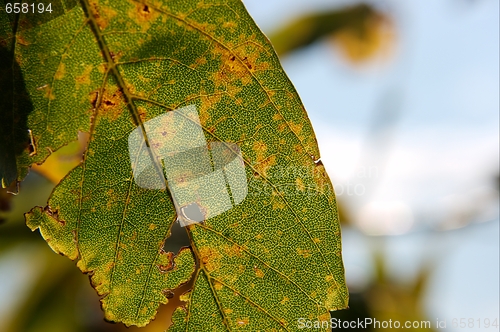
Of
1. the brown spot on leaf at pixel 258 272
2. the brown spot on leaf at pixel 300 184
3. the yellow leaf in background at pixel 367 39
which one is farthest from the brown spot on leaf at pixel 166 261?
the yellow leaf in background at pixel 367 39

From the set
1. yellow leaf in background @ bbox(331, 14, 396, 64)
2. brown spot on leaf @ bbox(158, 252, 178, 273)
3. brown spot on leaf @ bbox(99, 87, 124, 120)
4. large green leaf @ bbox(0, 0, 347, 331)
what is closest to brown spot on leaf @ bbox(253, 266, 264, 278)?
large green leaf @ bbox(0, 0, 347, 331)

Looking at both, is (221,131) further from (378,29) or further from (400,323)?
(378,29)

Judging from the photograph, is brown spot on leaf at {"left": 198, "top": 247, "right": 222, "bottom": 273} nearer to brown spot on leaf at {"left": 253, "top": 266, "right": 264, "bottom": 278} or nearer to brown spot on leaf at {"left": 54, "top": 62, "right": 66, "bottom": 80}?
brown spot on leaf at {"left": 253, "top": 266, "right": 264, "bottom": 278}

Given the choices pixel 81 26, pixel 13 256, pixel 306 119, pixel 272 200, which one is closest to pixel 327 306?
pixel 272 200

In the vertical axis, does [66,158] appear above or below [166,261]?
above

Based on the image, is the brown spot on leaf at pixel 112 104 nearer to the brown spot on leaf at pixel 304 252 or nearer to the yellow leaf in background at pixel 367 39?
the brown spot on leaf at pixel 304 252

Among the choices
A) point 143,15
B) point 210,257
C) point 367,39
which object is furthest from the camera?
point 367,39

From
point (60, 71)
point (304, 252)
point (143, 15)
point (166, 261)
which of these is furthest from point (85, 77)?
point (304, 252)

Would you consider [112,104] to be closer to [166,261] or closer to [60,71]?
Answer: [60,71]

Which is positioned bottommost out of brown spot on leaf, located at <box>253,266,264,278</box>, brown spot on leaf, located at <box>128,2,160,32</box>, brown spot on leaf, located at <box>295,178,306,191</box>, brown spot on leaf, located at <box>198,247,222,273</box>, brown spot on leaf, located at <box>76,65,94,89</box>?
brown spot on leaf, located at <box>253,266,264,278</box>

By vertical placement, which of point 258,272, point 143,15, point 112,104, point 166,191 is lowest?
point 258,272
